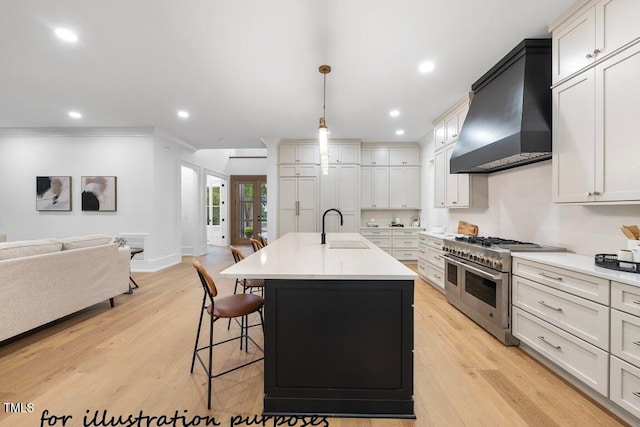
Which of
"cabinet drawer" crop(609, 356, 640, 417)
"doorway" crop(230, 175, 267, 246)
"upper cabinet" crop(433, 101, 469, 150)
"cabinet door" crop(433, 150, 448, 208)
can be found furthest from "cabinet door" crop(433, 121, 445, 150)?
"doorway" crop(230, 175, 267, 246)

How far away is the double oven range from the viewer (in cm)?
250

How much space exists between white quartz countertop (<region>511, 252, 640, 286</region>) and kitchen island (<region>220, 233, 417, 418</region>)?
1165mm

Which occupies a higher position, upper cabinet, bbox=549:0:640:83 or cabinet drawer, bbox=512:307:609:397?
upper cabinet, bbox=549:0:640:83

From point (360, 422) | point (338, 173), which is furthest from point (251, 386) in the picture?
point (338, 173)

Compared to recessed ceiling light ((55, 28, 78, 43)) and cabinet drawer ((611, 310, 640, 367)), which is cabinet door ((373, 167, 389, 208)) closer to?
cabinet drawer ((611, 310, 640, 367))

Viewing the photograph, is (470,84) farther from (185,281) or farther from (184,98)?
(185,281)

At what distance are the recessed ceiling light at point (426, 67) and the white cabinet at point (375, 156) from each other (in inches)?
131

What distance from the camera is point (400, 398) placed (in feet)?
5.25

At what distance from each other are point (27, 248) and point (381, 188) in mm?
5746

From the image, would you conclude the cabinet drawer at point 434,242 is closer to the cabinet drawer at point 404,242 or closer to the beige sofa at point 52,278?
the cabinet drawer at point 404,242

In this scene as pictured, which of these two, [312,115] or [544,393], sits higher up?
[312,115]

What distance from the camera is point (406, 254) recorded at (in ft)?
20.4

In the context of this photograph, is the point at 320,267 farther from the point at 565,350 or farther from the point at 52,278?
the point at 52,278

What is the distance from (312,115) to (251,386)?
396 centimetres
